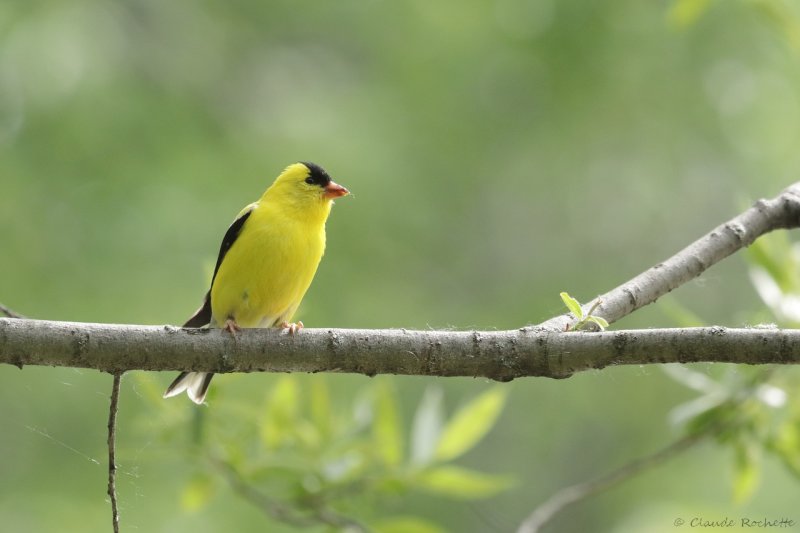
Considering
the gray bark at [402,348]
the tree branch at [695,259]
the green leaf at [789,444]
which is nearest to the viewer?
the gray bark at [402,348]

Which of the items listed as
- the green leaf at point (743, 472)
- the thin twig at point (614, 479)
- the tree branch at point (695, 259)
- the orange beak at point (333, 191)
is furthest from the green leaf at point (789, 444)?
the orange beak at point (333, 191)

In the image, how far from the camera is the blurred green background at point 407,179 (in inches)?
275

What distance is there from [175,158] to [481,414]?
4.63m

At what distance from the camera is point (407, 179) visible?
27.7ft

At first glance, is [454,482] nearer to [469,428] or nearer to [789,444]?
[469,428]

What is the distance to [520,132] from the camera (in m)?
9.51

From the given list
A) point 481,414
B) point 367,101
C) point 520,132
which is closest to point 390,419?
point 481,414

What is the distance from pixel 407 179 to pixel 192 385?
4.86 meters

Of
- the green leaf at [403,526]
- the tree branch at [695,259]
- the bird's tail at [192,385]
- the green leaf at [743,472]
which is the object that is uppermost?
the tree branch at [695,259]

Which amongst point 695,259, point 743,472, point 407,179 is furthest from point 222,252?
point 407,179

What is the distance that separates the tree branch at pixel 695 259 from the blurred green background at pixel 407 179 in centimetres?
284

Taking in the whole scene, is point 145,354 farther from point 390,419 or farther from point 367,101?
point 367,101

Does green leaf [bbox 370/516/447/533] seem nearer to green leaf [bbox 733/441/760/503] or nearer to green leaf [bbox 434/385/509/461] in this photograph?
green leaf [bbox 434/385/509/461]

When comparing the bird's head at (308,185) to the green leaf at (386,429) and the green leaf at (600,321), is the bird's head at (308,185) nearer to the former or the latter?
the green leaf at (386,429)
